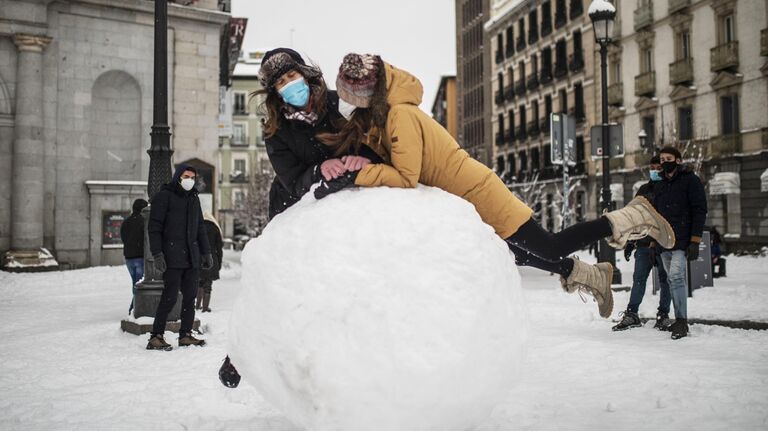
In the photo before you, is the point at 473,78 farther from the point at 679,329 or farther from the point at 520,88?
the point at 679,329

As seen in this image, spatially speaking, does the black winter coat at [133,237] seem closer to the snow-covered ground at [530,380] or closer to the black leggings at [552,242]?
the snow-covered ground at [530,380]

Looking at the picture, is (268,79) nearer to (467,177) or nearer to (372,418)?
(467,177)

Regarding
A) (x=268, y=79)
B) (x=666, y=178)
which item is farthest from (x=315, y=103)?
(x=666, y=178)

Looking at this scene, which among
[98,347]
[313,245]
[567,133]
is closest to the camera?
[313,245]

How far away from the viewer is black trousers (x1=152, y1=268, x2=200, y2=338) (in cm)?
695

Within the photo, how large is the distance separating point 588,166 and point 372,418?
39.2 metres

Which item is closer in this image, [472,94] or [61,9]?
[61,9]

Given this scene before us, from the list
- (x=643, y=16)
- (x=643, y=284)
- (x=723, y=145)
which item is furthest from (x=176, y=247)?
(x=643, y=16)

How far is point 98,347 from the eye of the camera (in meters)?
7.14

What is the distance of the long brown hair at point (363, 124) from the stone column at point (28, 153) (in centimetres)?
1768

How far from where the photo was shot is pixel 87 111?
1947 centimetres

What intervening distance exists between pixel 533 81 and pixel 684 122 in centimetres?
1603

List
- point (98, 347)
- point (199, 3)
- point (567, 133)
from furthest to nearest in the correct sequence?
point (199, 3) → point (567, 133) → point (98, 347)

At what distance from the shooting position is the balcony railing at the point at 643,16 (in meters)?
33.8
